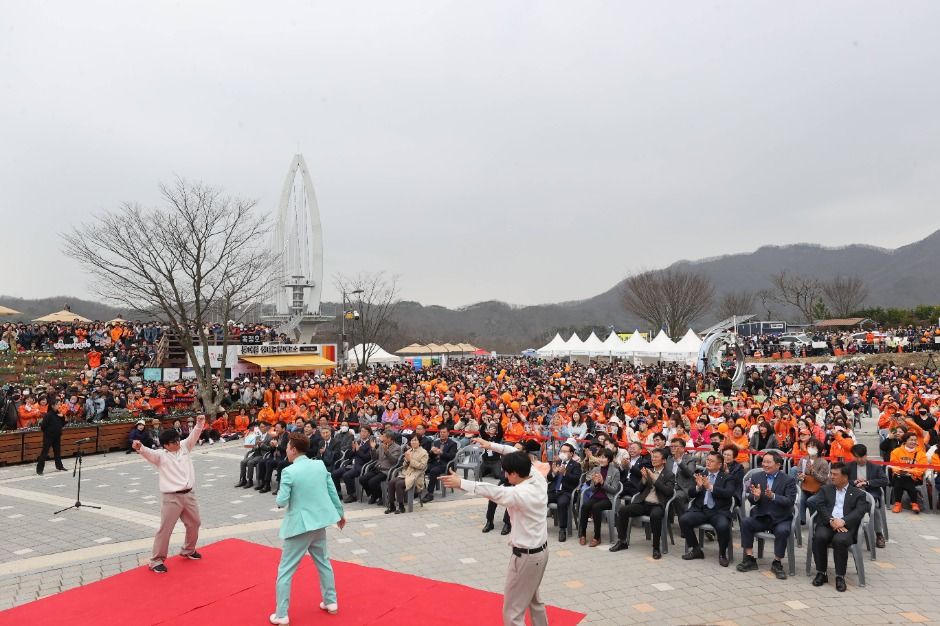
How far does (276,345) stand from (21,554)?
987 inches

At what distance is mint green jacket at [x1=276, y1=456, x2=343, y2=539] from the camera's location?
17.1ft

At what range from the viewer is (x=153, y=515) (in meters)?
9.67

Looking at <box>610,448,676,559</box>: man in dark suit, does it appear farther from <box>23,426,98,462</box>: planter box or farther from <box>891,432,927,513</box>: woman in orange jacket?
<box>23,426,98,462</box>: planter box

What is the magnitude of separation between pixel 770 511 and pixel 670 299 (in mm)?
50351

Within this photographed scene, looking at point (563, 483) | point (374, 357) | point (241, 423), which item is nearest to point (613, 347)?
point (374, 357)

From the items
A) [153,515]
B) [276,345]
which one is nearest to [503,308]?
[276,345]

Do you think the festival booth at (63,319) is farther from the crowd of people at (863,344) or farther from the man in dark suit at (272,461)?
the crowd of people at (863,344)

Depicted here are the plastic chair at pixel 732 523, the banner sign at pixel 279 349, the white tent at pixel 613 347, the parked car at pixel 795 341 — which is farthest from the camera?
the parked car at pixel 795 341

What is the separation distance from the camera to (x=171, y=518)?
6543 mm

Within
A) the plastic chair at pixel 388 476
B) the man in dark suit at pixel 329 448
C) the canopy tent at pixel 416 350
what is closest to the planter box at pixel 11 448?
the man in dark suit at pixel 329 448

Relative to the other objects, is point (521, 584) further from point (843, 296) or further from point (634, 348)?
point (843, 296)

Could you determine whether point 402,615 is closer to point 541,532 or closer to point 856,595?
point 541,532

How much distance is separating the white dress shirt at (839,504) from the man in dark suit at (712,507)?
1006 millimetres

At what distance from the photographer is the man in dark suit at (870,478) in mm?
7426
